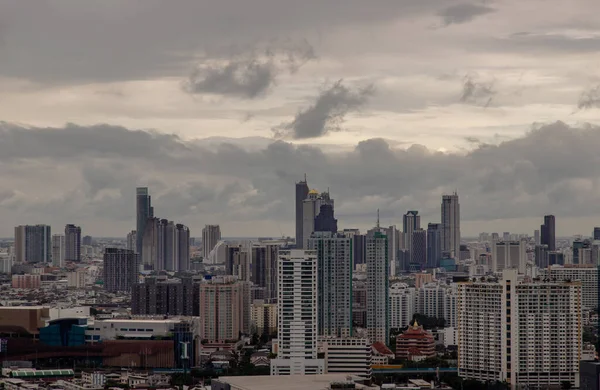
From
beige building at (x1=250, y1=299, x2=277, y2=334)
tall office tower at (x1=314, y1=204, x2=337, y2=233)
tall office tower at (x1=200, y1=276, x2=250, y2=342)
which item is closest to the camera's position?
tall office tower at (x1=200, y1=276, x2=250, y2=342)

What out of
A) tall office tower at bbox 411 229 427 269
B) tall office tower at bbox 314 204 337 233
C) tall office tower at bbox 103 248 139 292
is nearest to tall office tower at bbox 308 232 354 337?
tall office tower at bbox 314 204 337 233

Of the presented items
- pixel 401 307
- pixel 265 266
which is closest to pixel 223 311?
pixel 401 307

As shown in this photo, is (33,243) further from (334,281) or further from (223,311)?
(334,281)

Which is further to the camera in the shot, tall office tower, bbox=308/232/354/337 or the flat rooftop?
tall office tower, bbox=308/232/354/337

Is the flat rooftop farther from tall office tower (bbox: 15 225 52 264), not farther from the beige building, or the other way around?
tall office tower (bbox: 15 225 52 264)

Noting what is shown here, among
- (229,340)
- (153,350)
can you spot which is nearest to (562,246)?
(229,340)

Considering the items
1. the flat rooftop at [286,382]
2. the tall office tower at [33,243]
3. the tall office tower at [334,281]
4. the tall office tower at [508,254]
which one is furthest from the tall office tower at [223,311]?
the tall office tower at [33,243]
